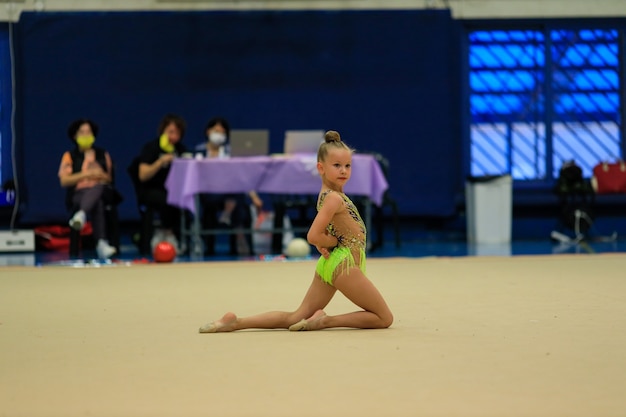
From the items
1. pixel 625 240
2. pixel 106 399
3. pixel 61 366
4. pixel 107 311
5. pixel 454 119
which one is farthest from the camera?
pixel 454 119

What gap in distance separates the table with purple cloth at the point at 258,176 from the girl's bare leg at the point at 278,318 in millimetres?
4424

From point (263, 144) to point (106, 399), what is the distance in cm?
597

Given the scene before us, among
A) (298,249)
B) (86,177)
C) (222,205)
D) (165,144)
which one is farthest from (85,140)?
(298,249)

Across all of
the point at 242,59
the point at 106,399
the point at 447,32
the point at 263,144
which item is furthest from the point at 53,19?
the point at 106,399

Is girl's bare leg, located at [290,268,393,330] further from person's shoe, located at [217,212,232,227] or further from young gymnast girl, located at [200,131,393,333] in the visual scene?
person's shoe, located at [217,212,232,227]

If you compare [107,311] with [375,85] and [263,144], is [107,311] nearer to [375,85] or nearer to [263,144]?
[263,144]

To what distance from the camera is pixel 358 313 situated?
3.56m

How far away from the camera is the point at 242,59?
33.7 ft

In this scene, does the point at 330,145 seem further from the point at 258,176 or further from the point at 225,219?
the point at 225,219

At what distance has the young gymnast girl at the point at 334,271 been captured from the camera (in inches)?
138

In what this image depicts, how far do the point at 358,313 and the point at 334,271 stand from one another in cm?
18

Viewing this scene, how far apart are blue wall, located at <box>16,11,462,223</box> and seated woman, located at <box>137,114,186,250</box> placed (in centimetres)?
162

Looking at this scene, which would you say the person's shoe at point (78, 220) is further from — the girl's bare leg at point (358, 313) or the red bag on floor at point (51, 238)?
the girl's bare leg at point (358, 313)

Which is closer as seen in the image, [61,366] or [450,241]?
[61,366]
